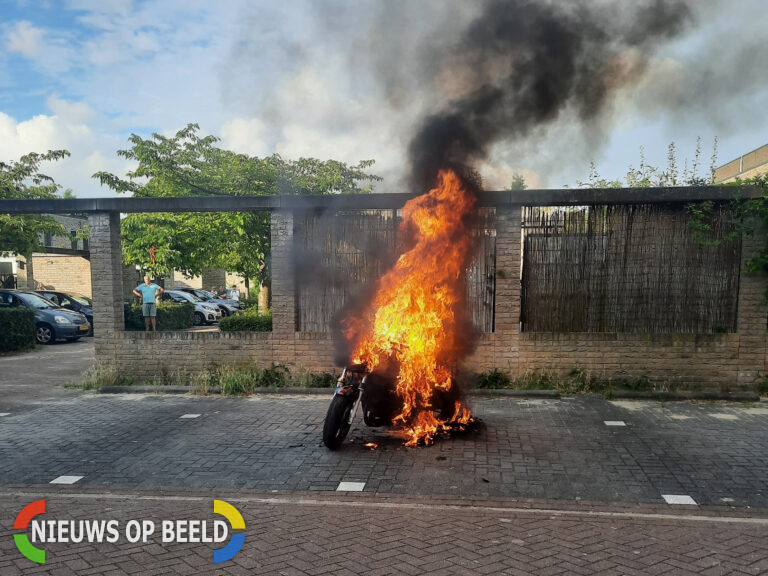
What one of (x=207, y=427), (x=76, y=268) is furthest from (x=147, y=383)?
(x=76, y=268)

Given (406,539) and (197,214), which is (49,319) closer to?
(197,214)

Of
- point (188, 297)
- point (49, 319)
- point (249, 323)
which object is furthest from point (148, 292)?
point (188, 297)

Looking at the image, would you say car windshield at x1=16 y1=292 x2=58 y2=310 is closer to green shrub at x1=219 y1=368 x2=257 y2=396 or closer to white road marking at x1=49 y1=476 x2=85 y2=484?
green shrub at x1=219 y1=368 x2=257 y2=396

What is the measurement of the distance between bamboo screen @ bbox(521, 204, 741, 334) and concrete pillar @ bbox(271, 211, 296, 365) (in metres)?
3.97

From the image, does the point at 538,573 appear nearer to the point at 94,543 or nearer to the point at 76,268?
the point at 94,543

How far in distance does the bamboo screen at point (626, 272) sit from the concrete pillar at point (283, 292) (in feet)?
13.0

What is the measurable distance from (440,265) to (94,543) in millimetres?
4932

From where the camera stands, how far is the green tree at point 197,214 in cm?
1528

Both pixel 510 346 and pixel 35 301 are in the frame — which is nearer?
pixel 510 346

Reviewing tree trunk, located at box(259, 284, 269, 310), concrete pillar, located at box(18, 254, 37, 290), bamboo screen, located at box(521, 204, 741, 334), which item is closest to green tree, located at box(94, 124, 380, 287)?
tree trunk, located at box(259, 284, 269, 310)

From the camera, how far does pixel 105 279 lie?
9773 millimetres

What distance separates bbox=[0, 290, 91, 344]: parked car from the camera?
51.9 ft

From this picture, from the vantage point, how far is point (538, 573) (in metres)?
3.56

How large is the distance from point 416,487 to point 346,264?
497 centimetres
